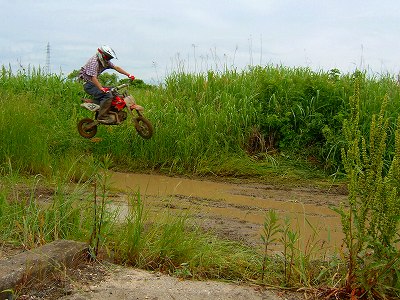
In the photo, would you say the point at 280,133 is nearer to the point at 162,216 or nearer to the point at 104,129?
the point at 104,129

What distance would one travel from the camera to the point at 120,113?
8523 mm

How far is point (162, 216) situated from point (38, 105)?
19.3 ft

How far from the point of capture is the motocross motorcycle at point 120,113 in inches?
332

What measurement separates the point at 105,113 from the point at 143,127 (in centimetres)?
65

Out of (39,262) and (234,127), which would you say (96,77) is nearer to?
(234,127)

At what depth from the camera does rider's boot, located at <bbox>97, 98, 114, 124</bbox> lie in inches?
331

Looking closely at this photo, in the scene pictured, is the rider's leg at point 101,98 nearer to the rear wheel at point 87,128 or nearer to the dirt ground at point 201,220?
the rear wheel at point 87,128

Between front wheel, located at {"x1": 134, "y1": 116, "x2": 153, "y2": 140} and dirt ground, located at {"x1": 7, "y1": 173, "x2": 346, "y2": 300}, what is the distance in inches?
25.9

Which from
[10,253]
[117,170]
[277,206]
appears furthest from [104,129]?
[10,253]

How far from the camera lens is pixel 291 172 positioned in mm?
8711

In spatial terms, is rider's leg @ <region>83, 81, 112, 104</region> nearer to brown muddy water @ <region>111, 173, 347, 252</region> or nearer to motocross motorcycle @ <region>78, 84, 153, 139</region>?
motocross motorcycle @ <region>78, 84, 153, 139</region>

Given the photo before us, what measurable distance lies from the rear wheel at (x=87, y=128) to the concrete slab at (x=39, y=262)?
5563 mm

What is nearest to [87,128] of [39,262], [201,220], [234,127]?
[234,127]

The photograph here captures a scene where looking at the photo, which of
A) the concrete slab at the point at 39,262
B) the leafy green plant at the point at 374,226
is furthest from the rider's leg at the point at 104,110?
the leafy green plant at the point at 374,226
